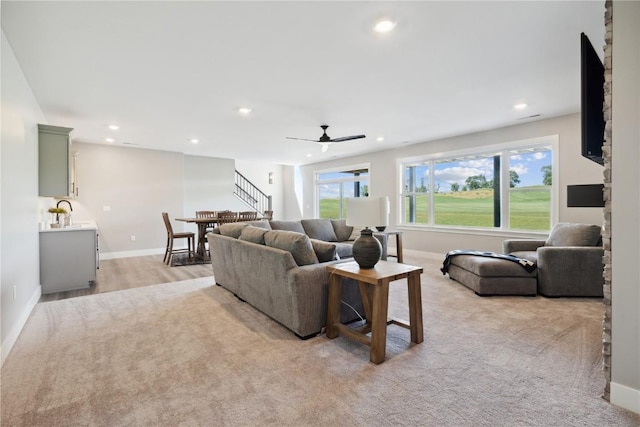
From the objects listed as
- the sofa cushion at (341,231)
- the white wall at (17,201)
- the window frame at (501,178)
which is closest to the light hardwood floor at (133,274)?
the white wall at (17,201)

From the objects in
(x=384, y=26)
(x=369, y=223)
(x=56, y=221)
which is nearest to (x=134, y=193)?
(x=56, y=221)

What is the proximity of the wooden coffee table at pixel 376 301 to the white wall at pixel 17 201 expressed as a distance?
2.52 m

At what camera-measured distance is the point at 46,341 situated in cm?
262

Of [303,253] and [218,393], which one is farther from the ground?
[303,253]

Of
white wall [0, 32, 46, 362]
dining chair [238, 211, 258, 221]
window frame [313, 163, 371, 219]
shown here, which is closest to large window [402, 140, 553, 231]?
window frame [313, 163, 371, 219]

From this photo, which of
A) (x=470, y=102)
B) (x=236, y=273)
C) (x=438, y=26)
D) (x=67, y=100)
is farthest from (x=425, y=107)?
(x=67, y=100)

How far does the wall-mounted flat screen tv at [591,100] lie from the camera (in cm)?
186

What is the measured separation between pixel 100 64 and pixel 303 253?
8.69 feet

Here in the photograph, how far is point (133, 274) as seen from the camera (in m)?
5.14

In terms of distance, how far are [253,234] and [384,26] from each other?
2308mm

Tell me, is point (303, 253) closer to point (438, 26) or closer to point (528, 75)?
point (438, 26)

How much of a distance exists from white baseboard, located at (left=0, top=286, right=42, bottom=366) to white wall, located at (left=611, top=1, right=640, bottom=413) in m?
4.00

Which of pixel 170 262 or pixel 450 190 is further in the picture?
pixel 450 190

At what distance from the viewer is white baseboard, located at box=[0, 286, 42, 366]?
2.35 metres
